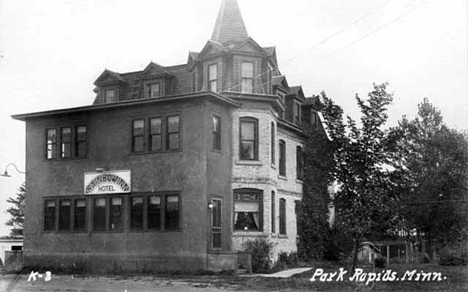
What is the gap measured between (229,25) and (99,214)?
1157cm

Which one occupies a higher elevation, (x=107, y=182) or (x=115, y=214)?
(x=107, y=182)

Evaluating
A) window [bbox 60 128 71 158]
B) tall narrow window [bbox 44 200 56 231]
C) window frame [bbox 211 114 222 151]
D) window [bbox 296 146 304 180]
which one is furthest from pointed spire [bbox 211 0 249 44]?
tall narrow window [bbox 44 200 56 231]

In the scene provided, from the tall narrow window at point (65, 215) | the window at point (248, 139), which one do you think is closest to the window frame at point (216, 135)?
the window at point (248, 139)

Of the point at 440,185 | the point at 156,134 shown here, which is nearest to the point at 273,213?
the point at 156,134

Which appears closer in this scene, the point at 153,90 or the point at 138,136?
the point at 138,136

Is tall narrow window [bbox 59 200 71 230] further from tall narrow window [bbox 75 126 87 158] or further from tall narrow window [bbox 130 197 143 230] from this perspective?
tall narrow window [bbox 130 197 143 230]

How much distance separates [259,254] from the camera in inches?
1147

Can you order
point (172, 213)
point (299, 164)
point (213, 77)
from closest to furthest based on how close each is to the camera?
point (172, 213) < point (213, 77) < point (299, 164)

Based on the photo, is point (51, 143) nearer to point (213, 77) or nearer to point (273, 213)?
point (213, 77)

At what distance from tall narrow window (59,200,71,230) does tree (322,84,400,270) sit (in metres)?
13.5

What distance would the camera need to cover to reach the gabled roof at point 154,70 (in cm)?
3309

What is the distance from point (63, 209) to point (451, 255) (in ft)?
70.0

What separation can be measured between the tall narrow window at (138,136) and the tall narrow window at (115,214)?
2.50 m

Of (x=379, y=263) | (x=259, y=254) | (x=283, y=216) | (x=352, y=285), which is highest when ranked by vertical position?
(x=283, y=216)
